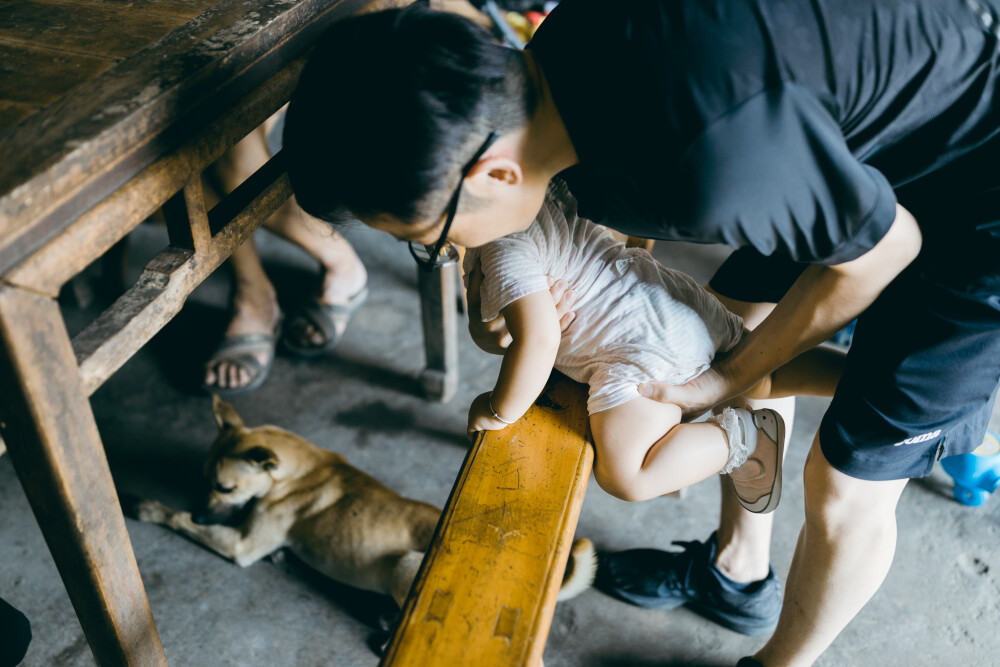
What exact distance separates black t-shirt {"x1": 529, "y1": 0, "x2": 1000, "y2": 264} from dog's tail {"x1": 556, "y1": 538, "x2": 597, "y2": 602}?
2.85ft

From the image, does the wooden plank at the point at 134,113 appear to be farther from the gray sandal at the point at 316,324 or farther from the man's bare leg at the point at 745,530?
the gray sandal at the point at 316,324

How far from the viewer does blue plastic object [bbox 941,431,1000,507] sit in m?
1.72

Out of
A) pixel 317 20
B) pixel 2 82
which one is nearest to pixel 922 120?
pixel 317 20

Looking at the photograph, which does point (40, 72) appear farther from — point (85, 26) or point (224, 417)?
point (224, 417)

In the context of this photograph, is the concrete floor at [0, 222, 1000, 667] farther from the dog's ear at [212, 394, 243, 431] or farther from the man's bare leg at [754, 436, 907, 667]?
the man's bare leg at [754, 436, 907, 667]

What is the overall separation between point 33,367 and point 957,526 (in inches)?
74.6

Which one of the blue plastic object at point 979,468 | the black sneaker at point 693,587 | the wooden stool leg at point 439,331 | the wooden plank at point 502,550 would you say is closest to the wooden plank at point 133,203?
the wooden plank at point 502,550

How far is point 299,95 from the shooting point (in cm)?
87

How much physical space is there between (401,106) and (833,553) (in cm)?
89

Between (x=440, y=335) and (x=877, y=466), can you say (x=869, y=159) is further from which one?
(x=440, y=335)

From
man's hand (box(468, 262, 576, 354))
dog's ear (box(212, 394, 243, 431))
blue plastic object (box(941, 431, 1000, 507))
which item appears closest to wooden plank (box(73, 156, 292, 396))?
man's hand (box(468, 262, 576, 354))

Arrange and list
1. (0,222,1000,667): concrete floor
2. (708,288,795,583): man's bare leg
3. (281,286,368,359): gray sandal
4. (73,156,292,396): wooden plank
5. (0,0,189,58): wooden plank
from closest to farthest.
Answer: (73,156,292,396): wooden plank, (0,0,189,58): wooden plank, (708,288,795,583): man's bare leg, (0,222,1000,667): concrete floor, (281,286,368,359): gray sandal

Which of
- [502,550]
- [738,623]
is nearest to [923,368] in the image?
[502,550]

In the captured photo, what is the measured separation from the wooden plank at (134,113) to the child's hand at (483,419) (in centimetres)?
56
